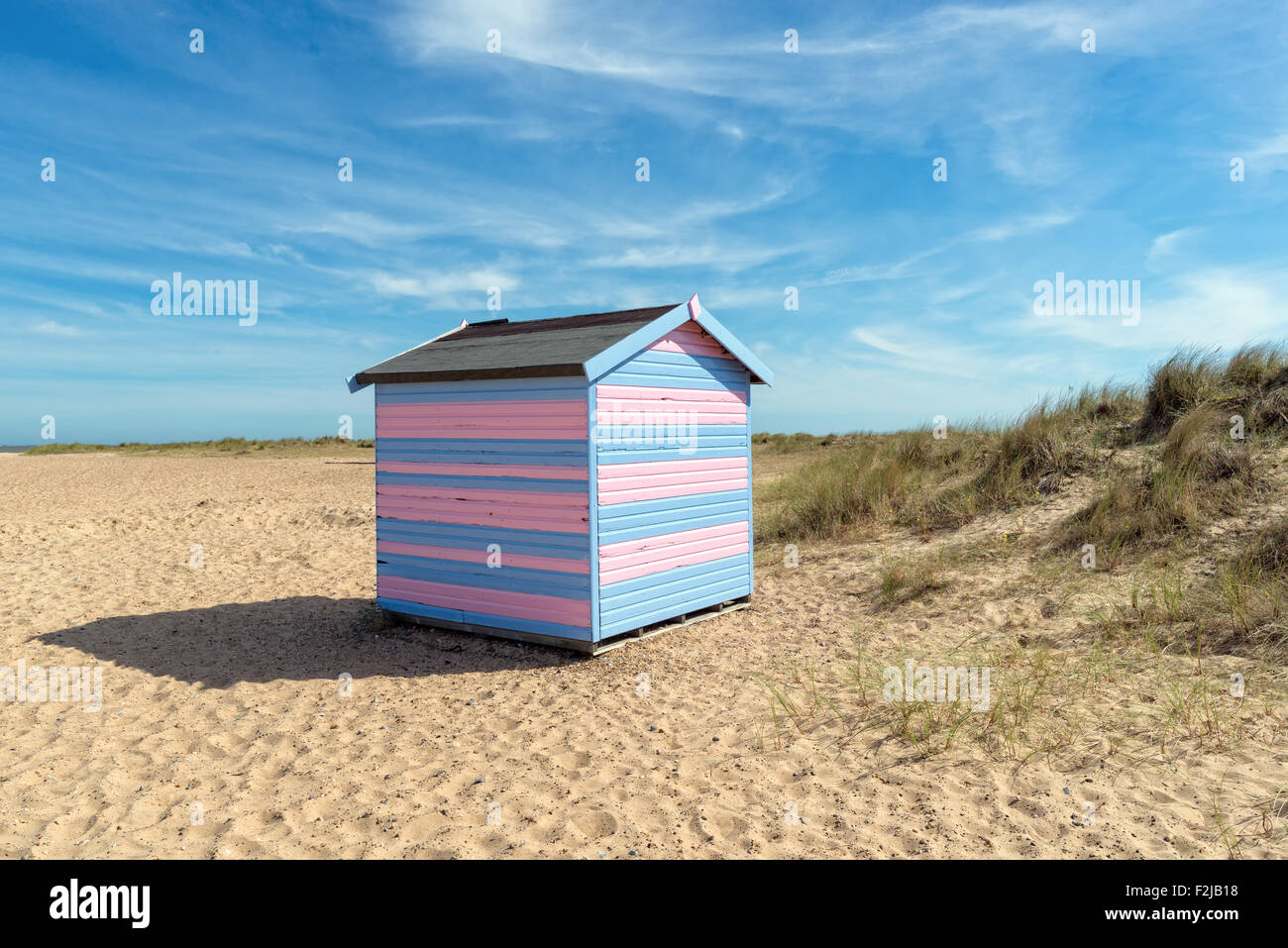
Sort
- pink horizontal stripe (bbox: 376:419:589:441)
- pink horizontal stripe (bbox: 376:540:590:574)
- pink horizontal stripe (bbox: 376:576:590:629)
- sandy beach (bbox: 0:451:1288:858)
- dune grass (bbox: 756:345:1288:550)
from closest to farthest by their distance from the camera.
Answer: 1. sandy beach (bbox: 0:451:1288:858)
2. pink horizontal stripe (bbox: 376:419:589:441)
3. pink horizontal stripe (bbox: 376:540:590:574)
4. pink horizontal stripe (bbox: 376:576:590:629)
5. dune grass (bbox: 756:345:1288:550)

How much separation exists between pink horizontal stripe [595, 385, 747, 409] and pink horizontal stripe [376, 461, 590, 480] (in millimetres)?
739

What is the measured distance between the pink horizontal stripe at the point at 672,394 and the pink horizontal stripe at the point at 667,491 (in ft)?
2.86

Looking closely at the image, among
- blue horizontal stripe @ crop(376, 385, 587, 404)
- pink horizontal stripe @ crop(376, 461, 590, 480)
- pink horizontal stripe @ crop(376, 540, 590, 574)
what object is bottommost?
pink horizontal stripe @ crop(376, 540, 590, 574)

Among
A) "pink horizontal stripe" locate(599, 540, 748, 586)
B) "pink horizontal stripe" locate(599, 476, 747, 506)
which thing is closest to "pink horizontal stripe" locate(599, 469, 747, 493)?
"pink horizontal stripe" locate(599, 476, 747, 506)

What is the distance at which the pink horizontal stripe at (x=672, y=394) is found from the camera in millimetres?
7641

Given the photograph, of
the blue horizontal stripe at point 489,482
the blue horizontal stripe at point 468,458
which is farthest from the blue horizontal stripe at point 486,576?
the blue horizontal stripe at point 468,458

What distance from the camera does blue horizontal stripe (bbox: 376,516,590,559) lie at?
7566 mm

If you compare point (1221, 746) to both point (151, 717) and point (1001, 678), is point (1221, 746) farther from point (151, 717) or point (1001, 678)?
point (151, 717)

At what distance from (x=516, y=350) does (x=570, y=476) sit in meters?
1.61

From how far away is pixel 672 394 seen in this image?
8438 millimetres

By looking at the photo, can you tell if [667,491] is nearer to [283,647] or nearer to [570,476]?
[570,476]

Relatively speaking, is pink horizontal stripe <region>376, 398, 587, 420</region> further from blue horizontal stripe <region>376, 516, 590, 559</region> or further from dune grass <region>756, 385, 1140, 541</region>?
dune grass <region>756, 385, 1140, 541</region>

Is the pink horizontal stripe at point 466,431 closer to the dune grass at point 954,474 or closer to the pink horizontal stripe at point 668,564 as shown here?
the pink horizontal stripe at point 668,564

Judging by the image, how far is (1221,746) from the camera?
5.30 metres
